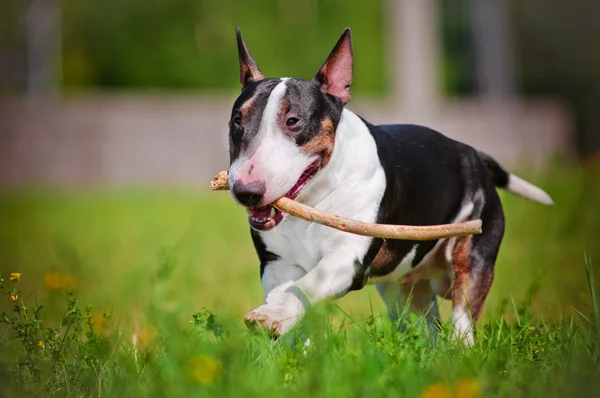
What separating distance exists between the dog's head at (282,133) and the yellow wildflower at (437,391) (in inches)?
41.8

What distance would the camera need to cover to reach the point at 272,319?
12.7 ft

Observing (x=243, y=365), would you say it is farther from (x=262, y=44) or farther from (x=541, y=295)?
(x=262, y=44)

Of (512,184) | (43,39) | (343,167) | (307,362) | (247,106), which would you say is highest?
Result: (247,106)

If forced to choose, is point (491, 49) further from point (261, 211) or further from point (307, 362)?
point (307, 362)

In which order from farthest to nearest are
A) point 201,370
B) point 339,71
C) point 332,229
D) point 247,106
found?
1. point 339,71
2. point 332,229
3. point 247,106
4. point 201,370

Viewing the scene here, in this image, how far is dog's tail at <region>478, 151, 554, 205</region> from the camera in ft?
18.2

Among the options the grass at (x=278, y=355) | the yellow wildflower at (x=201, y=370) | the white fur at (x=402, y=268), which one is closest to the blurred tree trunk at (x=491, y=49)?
the grass at (x=278, y=355)

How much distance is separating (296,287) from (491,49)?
20604mm

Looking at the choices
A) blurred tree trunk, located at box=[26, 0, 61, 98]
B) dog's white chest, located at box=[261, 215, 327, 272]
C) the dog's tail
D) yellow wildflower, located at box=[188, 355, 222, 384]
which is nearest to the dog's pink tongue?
dog's white chest, located at box=[261, 215, 327, 272]

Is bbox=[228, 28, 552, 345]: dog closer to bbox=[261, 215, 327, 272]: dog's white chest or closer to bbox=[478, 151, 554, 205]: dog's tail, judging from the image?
bbox=[261, 215, 327, 272]: dog's white chest

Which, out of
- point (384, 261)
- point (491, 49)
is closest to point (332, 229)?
point (384, 261)

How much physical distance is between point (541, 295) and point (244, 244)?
14.0ft

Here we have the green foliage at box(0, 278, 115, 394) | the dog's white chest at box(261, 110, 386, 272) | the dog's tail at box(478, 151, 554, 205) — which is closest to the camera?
the green foliage at box(0, 278, 115, 394)

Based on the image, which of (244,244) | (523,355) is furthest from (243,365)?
(244,244)
